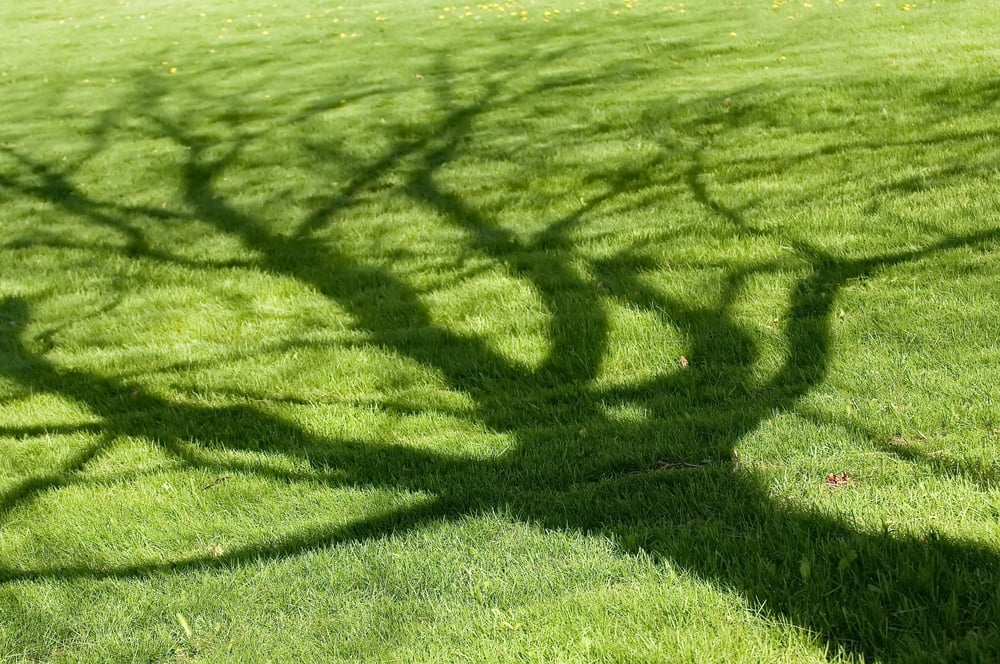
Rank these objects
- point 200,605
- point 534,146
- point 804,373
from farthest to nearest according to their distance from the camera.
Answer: point 534,146, point 804,373, point 200,605

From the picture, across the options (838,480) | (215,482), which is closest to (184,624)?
(215,482)

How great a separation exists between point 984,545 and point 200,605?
249 cm

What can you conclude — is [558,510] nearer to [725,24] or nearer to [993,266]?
[993,266]

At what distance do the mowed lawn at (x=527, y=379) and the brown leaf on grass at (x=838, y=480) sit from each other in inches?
0.7

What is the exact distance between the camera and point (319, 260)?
739 centimetres

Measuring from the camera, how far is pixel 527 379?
5176mm

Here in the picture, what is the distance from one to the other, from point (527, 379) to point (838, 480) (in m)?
1.86

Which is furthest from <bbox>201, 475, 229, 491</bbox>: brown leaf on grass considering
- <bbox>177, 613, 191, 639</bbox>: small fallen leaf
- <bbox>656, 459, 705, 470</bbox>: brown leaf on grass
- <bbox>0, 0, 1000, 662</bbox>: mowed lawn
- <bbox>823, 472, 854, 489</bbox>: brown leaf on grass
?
<bbox>823, 472, 854, 489</bbox>: brown leaf on grass

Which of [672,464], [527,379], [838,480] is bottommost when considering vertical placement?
[527,379]

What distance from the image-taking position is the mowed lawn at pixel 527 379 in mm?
3164

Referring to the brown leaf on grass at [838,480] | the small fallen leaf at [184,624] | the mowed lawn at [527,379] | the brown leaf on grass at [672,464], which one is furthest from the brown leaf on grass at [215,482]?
the brown leaf on grass at [838,480]

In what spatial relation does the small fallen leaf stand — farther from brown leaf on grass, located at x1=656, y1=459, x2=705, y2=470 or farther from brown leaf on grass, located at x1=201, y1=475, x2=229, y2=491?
brown leaf on grass, located at x1=656, y1=459, x2=705, y2=470

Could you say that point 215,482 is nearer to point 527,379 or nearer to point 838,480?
point 527,379

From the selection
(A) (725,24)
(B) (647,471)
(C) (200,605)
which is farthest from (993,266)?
(A) (725,24)
